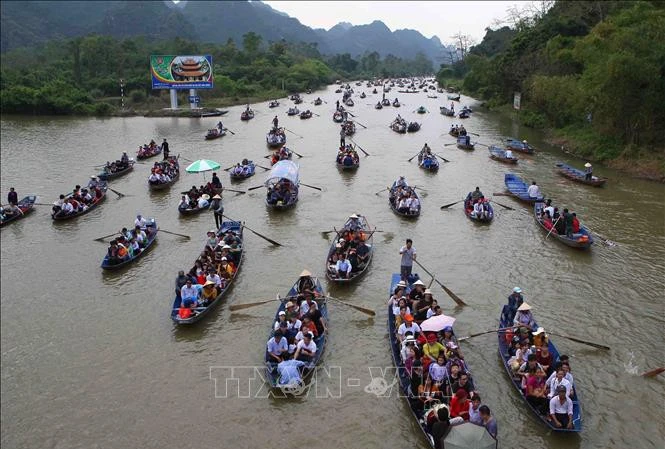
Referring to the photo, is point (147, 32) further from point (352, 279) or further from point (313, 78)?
point (352, 279)

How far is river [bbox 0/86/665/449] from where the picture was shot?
10578 mm

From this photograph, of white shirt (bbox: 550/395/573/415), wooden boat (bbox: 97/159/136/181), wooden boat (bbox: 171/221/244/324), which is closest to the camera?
white shirt (bbox: 550/395/573/415)

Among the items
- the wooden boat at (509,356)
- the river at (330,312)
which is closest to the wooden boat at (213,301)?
the river at (330,312)

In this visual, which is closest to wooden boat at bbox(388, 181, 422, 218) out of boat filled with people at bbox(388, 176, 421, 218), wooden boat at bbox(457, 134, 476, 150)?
boat filled with people at bbox(388, 176, 421, 218)

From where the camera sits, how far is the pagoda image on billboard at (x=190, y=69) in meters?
Answer: 55.6

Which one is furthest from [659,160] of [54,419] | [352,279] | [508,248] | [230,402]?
[54,419]

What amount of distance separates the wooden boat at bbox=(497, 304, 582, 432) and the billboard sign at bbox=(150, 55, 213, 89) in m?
49.6

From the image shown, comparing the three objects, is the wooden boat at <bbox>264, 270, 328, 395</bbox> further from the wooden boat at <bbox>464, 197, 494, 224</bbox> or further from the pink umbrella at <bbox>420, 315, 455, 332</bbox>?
the wooden boat at <bbox>464, 197, 494, 224</bbox>

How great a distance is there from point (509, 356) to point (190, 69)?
2040 inches

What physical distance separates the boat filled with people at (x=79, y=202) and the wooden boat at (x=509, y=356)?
59.1 feet

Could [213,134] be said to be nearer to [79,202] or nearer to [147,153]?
[147,153]

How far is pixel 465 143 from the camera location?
3694 centimetres

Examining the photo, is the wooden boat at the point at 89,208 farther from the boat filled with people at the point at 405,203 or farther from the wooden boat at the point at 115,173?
the boat filled with people at the point at 405,203

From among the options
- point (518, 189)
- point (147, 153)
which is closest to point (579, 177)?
point (518, 189)
